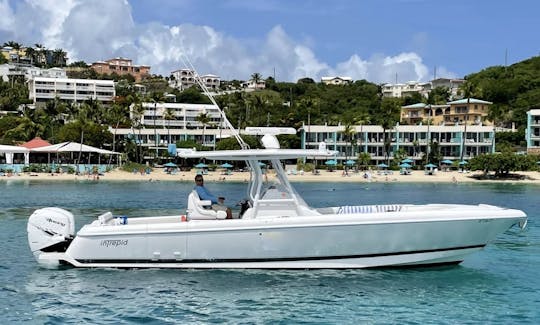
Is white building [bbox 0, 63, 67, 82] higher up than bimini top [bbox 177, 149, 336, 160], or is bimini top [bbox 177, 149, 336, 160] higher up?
white building [bbox 0, 63, 67, 82]

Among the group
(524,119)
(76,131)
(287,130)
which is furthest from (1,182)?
(524,119)

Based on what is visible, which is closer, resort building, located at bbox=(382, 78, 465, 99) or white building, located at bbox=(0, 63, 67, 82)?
white building, located at bbox=(0, 63, 67, 82)

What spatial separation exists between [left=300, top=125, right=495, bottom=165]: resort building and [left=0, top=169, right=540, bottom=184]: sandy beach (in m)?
10.5

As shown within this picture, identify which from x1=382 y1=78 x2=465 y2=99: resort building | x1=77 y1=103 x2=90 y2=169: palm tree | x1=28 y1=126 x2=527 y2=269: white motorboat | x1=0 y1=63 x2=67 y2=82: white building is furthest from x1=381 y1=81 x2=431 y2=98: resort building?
x1=28 y1=126 x2=527 y2=269: white motorboat

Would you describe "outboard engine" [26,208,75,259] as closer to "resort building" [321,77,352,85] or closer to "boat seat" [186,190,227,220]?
"boat seat" [186,190,227,220]

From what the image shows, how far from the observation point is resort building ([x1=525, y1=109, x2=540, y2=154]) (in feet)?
320

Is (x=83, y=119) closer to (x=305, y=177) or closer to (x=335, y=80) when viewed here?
(x=305, y=177)

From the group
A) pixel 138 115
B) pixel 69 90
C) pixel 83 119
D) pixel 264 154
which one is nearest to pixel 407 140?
pixel 138 115

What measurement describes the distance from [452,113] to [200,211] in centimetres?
10103

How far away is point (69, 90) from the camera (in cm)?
15738

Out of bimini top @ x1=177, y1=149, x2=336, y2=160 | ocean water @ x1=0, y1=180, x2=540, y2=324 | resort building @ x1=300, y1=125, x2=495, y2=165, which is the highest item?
resort building @ x1=300, y1=125, x2=495, y2=165

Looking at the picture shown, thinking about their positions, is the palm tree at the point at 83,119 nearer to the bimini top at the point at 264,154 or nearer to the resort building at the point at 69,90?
the resort building at the point at 69,90

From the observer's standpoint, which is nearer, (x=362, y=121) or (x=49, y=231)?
(x=49, y=231)

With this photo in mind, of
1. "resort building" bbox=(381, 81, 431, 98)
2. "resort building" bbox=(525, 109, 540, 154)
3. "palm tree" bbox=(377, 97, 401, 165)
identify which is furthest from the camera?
"resort building" bbox=(381, 81, 431, 98)
